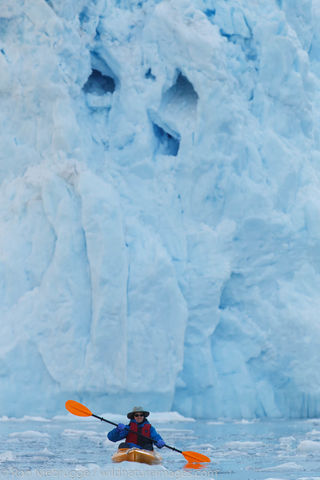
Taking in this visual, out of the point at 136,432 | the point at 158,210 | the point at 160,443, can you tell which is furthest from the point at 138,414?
the point at 158,210

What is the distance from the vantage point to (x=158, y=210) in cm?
1551

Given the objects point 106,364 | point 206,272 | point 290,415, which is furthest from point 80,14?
point 290,415

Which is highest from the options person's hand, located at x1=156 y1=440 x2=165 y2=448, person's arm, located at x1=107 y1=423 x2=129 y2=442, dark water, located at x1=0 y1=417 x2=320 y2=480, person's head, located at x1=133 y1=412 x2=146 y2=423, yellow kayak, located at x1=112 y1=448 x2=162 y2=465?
person's head, located at x1=133 y1=412 x2=146 y2=423

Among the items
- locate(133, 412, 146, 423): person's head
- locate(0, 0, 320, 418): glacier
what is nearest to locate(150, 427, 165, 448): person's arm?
locate(133, 412, 146, 423): person's head

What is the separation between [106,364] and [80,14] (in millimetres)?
6442

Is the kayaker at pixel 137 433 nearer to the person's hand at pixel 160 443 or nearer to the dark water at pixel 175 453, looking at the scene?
the person's hand at pixel 160 443

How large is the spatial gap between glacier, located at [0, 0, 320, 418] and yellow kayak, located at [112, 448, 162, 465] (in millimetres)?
6908

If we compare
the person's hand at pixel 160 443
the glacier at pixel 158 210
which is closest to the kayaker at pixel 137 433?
the person's hand at pixel 160 443

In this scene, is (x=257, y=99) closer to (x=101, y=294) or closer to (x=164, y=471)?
(x=101, y=294)

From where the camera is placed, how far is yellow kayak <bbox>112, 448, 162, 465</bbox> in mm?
7043

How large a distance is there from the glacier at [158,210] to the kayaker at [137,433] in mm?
6822

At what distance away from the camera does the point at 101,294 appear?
14.2 metres

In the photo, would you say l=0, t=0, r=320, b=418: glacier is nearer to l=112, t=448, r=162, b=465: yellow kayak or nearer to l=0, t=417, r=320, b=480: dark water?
l=0, t=417, r=320, b=480: dark water

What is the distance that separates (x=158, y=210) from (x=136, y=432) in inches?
339
